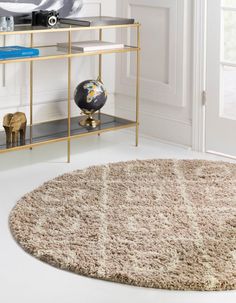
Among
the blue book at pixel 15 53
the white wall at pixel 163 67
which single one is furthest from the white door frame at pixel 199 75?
the blue book at pixel 15 53

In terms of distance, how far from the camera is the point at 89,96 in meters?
4.34

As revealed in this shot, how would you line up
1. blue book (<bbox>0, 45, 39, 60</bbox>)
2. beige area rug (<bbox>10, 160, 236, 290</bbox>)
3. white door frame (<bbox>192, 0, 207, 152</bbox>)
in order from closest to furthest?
1. beige area rug (<bbox>10, 160, 236, 290</bbox>)
2. blue book (<bbox>0, 45, 39, 60</bbox>)
3. white door frame (<bbox>192, 0, 207, 152</bbox>)

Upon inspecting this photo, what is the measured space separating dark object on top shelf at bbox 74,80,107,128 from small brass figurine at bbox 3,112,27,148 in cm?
46

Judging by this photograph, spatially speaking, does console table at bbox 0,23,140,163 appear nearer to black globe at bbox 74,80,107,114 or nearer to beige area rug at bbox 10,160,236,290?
black globe at bbox 74,80,107,114

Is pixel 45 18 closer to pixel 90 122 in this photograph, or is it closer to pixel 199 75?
pixel 90 122

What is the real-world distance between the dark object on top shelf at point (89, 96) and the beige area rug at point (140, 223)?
49cm

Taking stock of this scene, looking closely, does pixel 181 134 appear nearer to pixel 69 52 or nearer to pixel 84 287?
pixel 69 52

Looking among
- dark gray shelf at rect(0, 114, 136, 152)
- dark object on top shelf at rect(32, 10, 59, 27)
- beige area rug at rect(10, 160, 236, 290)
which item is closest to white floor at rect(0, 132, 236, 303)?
beige area rug at rect(10, 160, 236, 290)

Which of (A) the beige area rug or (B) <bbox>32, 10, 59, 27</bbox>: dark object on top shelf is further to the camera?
(B) <bbox>32, 10, 59, 27</bbox>: dark object on top shelf

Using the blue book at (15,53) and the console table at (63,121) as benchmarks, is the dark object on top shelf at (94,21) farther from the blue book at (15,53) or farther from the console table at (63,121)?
the blue book at (15,53)

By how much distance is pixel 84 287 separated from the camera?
8.32ft

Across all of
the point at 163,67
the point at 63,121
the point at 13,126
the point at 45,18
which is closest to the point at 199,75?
the point at 163,67

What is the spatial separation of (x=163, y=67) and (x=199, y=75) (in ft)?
1.07

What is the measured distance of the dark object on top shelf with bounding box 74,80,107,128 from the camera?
4.34 metres
